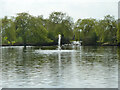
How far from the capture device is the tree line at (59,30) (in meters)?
80.0

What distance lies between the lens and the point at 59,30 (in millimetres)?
91500

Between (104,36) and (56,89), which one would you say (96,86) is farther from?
(104,36)

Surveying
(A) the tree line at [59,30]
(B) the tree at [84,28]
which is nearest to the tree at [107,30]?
(A) the tree line at [59,30]

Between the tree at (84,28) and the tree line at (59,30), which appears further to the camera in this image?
the tree at (84,28)

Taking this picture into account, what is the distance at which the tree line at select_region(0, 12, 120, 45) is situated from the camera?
8000cm

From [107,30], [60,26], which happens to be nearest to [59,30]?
[60,26]

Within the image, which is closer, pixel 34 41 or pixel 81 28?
pixel 34 41

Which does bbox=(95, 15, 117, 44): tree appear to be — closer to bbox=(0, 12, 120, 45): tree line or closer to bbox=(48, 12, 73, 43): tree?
bbox=(0, 12, 120, 45): tree line

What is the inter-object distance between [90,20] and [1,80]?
8657 centimetres

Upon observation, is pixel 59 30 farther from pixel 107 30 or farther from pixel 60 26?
pixel 107 30

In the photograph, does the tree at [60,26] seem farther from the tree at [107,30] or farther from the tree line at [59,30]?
the tree at [107,30]

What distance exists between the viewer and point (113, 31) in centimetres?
8912

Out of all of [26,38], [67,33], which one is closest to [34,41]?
[26,38]

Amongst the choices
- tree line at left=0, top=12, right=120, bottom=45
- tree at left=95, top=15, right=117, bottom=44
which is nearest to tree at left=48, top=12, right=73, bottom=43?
tree line at left=0, top=12, right=120, bottom=45
